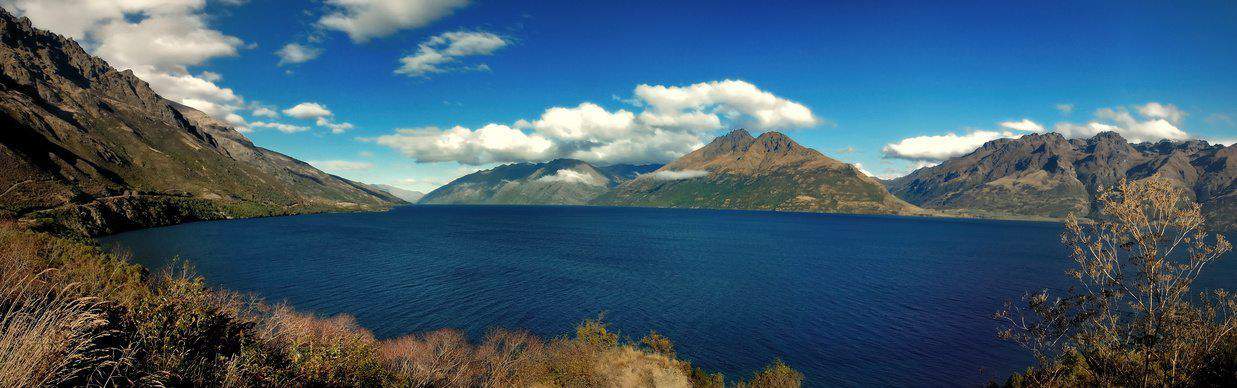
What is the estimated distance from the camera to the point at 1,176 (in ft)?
522

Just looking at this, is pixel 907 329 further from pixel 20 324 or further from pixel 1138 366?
pixel 20 324

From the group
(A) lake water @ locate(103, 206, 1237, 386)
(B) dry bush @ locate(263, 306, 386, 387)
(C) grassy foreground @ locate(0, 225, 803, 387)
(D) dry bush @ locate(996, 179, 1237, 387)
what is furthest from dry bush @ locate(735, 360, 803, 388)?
(B) dry bush @ locate(263, 306, 386, 387)

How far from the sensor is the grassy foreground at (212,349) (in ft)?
34.4

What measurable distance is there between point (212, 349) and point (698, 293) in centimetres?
9613

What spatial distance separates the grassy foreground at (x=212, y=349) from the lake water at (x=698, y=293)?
30.1ft

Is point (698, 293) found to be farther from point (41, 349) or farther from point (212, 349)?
point (41, 349)

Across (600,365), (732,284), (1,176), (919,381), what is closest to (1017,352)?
(919,381)

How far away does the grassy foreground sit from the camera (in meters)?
10.5

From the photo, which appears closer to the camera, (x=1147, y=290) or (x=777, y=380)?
(x=1147, y=290)

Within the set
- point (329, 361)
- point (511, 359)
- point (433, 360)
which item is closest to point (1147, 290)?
point (329, 361)

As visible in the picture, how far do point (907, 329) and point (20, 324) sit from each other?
3866 inches

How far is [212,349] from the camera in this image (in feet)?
59.3

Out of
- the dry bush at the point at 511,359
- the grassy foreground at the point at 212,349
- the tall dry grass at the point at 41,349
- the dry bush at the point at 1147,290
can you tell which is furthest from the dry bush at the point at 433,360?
the dry bush at the point at 1147,290

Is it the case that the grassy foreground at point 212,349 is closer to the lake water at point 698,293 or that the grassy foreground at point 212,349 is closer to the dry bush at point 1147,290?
the lake water at point 698,293
